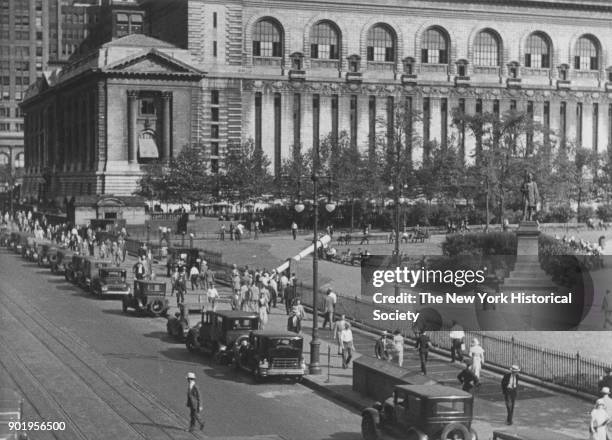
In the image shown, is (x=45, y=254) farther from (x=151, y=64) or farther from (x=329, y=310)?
(x=151, y=64)

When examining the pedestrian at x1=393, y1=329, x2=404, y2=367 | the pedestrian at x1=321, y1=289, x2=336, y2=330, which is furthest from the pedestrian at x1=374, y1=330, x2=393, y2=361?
the pedestrian at x1=321, y1=289, x2=336, y2=330

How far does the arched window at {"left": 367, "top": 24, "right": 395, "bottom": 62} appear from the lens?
122m

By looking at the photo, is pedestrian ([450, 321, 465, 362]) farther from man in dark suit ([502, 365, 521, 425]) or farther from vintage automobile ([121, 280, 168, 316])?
vintage automobile ([121, 280, 168, 316])

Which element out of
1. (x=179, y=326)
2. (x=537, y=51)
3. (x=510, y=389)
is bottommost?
(x=510, y=389)

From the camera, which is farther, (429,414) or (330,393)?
(330,393)

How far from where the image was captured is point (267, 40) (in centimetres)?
11712

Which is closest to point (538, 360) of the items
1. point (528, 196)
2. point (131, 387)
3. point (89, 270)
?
point (131, 387)

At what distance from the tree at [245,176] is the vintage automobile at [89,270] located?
151 feet

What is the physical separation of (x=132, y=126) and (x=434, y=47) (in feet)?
117

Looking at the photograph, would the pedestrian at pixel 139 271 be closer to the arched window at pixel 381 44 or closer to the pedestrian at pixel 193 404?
the pedestrian at pixel 193 404

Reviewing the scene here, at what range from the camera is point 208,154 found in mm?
109375

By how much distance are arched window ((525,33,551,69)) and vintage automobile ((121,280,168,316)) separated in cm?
8873

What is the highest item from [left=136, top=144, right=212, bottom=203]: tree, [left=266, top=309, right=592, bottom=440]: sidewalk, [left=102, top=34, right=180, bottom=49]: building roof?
[left=102, top=34, right=180, bottom=49]: building roof

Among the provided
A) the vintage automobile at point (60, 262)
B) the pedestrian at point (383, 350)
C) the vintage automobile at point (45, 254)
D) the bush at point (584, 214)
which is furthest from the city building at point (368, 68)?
the pedestrian at point (383, 350)
